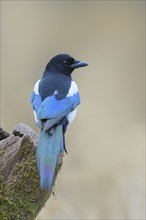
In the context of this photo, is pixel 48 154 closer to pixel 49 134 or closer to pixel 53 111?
pixel 49 134

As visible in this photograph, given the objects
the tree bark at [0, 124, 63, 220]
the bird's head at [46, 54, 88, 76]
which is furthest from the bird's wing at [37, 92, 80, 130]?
the bird's head at [46, 54, 88, 76]

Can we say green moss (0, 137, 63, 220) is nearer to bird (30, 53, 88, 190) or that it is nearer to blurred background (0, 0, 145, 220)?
bird (30, 53, 88, 190)

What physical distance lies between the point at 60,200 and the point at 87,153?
36.2 inches

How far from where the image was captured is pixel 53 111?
4.01m

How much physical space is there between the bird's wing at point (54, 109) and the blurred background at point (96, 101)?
7.63 feet

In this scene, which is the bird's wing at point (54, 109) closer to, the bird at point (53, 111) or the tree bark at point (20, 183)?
the bird at point (53, 111)

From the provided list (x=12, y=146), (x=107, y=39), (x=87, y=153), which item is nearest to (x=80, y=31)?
(x=107, y=39)

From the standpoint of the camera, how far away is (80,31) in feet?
34.4

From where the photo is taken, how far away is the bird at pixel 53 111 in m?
3.57

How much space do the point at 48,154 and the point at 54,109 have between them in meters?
0.49

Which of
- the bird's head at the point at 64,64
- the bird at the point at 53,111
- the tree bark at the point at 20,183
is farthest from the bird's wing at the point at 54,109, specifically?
the bird's head at the point at 64,64

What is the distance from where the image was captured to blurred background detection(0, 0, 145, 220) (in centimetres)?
697

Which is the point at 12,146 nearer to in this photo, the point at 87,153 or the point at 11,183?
the point at 11,183

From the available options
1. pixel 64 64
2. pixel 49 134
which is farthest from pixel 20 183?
pixel 64 64
